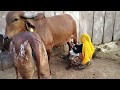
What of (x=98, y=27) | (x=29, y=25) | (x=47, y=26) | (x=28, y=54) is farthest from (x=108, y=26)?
(x=28, y=54)

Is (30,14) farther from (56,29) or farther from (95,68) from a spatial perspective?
(95,68)

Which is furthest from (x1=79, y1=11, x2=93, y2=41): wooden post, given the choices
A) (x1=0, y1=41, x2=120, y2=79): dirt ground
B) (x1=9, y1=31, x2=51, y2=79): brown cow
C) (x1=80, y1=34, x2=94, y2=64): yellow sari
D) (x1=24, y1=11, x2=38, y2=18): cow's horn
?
(x1=9, y1=31, x2=51, y2=79): brown cow

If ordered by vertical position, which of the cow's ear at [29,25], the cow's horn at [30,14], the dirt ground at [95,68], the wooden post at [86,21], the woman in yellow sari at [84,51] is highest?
the cow's horn at [30,14]

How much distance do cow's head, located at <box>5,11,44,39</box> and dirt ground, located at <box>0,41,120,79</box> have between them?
99cm

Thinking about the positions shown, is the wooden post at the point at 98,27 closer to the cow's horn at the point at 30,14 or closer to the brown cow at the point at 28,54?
the cow's horn at the point at 30,14

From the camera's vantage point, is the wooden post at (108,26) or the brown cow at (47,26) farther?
the wooden post at (108,26)

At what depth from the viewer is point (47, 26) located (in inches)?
196

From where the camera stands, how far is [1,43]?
4801 millimetres

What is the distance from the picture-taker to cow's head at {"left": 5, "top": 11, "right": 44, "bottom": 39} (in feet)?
14.5

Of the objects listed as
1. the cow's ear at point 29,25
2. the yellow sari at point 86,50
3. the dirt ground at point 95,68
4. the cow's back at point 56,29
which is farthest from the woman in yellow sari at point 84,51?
the cow's ear at point 29,25

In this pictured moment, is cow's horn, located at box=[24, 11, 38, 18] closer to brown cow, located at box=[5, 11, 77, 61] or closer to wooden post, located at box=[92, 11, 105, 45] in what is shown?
brown cow, located at box=[5, 11, 77, 61]

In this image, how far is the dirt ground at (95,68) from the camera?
16.4 feet

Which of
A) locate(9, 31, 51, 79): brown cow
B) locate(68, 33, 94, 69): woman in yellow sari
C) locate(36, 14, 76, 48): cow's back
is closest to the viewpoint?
locate(9, 31, 51, 79): brown cow

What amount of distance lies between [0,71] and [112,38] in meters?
3.32
